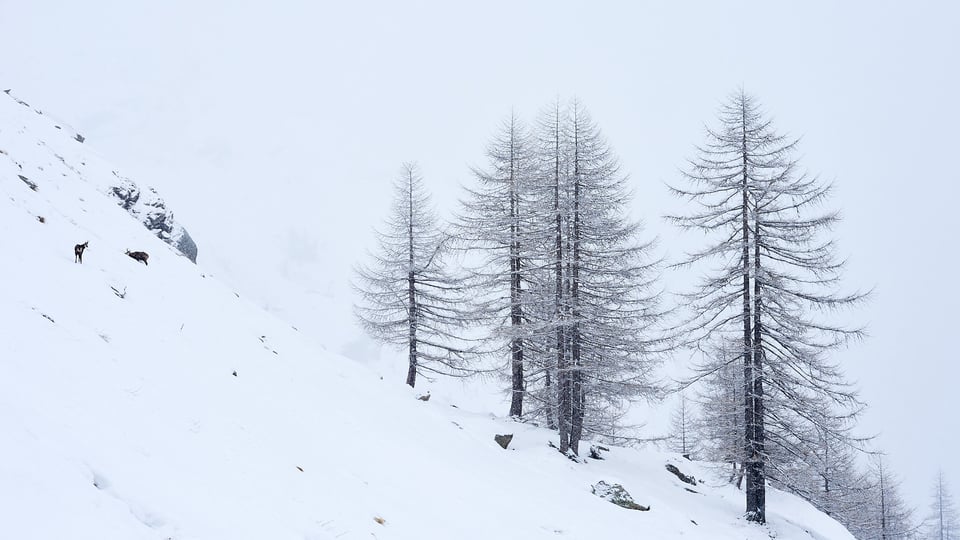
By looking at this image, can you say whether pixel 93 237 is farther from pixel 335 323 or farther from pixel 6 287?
Answer: pixel 335 323

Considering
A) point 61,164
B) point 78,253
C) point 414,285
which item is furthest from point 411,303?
point 78,253

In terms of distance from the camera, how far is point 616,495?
487 inches

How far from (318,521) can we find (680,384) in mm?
13529

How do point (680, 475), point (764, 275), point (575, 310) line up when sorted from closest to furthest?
1. point (764, 275)
2. point (575, 310)
3. point (680, 475)

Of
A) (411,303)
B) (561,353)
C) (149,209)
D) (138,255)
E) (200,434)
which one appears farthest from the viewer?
(411,303)

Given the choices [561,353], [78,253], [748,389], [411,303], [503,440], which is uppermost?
[411,303]

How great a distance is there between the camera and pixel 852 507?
28672 millimetres

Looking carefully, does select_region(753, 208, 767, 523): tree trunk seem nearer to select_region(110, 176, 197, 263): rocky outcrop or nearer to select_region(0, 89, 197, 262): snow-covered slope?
A: select_region(0, 89, 197, 262): snow-covered slope

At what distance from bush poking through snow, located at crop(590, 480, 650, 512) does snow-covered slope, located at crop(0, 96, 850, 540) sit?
0.94 feet

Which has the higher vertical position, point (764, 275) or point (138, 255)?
point (764, 275)

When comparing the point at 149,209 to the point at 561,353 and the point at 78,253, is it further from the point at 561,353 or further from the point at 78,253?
the point at 561,353

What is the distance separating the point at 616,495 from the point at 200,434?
10.2 m

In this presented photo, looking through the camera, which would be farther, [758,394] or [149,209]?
[149,209]

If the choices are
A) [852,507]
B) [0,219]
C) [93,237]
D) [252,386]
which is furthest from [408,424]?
[852,507]
